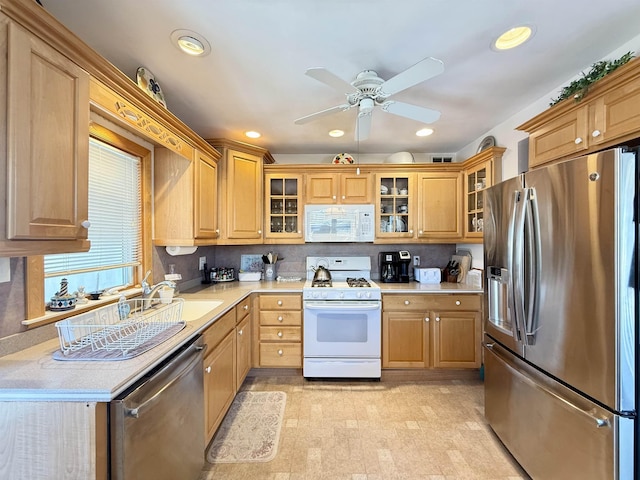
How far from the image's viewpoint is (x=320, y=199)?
125 inches

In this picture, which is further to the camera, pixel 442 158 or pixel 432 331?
pixel 442 158

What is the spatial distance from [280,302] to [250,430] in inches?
42.2

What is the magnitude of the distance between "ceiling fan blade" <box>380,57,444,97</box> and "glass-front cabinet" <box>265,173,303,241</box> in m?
1.70

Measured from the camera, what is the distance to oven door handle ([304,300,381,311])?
105 inches

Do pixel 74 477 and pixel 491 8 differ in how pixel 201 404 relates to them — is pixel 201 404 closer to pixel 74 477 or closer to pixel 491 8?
pixel 74 477

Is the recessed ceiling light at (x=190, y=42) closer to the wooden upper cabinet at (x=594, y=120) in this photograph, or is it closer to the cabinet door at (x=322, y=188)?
the cabinet door at (x=322, y=188)

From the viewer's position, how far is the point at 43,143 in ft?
3.27

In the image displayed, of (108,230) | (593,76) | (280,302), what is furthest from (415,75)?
(280,302)

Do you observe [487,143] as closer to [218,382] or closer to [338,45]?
[338,45]

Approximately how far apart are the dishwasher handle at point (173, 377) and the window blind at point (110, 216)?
80 cm

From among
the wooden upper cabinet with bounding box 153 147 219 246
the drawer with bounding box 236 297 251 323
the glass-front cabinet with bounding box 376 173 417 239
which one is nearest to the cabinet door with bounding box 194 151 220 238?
the wooden upper cabinet with bounding box 153 147 219 246

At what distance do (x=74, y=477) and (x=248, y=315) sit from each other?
1.75m

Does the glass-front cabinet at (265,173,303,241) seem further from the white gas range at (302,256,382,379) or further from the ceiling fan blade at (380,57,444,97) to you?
the ceiling fan blade at (380,57,444,97)

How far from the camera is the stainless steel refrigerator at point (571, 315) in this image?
112cm
